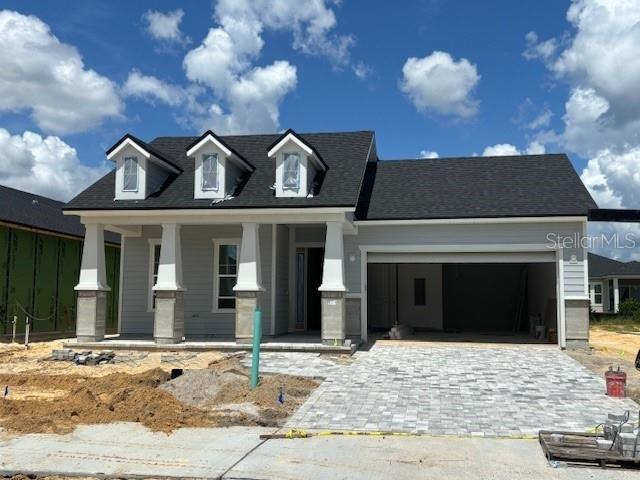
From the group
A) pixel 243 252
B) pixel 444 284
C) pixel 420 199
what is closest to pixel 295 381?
pixel 243 252

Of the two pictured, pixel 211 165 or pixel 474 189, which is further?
pixel 474 189

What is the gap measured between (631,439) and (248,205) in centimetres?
1159

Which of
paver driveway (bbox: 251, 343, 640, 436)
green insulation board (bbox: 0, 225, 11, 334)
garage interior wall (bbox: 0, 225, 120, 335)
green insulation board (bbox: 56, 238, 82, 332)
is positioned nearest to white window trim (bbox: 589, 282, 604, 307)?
paver driveway (bbox: 251, 343, 640, 436)

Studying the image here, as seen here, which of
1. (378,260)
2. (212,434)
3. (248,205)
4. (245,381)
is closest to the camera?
(212,434)

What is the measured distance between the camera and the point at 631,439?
695 centimetres

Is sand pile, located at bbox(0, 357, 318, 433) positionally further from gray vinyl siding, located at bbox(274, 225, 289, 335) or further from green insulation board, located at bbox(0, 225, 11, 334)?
green insulation board, located at bbox(0, 225, 11, 334)

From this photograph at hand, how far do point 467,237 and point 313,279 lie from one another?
18.0 feet

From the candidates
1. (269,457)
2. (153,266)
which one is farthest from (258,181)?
(269,457)

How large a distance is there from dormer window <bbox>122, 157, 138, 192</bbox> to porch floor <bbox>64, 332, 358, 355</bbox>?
443cm

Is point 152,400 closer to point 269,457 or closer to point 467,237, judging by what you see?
point 269,457

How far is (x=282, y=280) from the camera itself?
19453mm

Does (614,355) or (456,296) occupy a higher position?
(456,296)

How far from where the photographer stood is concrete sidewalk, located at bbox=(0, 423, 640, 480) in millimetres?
6789

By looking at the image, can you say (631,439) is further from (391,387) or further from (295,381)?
(295,381)
